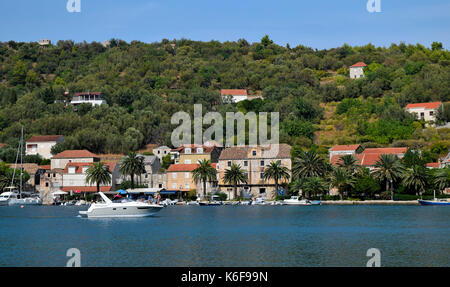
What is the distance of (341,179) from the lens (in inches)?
3105

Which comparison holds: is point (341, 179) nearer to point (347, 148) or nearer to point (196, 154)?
point (347, 148)

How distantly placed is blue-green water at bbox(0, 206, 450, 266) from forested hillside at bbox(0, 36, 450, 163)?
4151 cm

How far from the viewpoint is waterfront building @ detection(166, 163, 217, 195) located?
3617 inches

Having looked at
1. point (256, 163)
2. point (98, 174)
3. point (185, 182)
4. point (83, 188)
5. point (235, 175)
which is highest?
point (256, 163)

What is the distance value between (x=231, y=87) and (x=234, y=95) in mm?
13343

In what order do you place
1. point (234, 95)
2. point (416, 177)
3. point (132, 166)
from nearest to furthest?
point (416, 177), point (132, 166), point (234, 95)

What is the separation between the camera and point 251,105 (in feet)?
445

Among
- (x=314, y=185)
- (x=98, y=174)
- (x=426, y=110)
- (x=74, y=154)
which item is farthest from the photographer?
(x=426, y=110)

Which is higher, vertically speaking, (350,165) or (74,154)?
(74,154)

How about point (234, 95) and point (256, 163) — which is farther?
point (234, 95)

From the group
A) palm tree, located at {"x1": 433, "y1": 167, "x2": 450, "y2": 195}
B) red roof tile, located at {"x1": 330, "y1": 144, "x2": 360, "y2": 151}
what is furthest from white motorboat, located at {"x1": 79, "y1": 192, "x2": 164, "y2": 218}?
red roof tile, located at {"x1": 330, "y1": 144, "x2": 360, "y2": 151}

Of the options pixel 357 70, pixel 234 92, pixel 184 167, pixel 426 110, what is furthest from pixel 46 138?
pixel 357 70

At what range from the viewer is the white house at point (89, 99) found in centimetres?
14612
